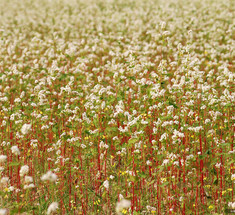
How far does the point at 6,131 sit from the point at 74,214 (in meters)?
2.57

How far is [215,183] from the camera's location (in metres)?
Result: 5.44

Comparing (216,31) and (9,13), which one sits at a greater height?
(9,13)

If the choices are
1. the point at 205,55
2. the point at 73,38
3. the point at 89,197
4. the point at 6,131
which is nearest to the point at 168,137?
the point at 89,197

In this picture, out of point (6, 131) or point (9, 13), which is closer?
point (6, 131)

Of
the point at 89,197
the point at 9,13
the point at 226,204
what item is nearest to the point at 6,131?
the point at 89,197

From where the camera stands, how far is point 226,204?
212 inches

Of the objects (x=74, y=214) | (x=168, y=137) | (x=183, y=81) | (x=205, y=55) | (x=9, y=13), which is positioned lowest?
(x=74, y=214)

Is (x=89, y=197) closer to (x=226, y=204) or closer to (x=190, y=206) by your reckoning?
(x=190, y=206)

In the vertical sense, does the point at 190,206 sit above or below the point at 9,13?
below

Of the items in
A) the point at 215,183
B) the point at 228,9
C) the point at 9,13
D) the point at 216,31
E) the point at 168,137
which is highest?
the point at 9,13

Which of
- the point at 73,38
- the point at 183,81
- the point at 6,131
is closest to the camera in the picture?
the point at 183,81

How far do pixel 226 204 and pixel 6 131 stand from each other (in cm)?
460

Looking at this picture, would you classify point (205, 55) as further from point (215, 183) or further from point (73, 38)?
point (215, 183)

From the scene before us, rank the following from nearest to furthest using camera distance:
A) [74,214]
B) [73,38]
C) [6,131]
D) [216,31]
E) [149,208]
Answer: [149,208]
[74,214]
[6,131]
[216,31]
[73,38]
